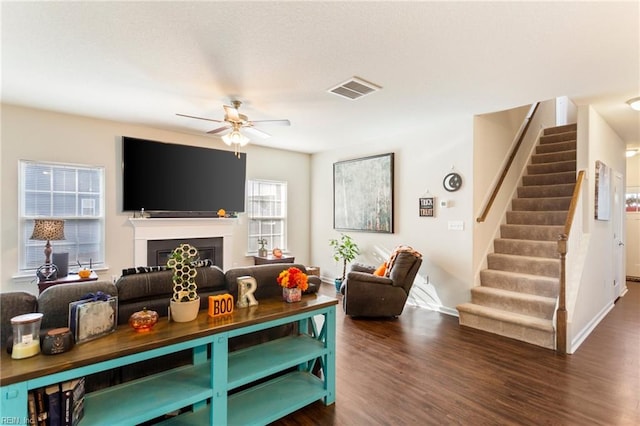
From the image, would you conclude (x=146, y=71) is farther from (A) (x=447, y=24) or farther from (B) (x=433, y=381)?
(B) (x=433, y=381)

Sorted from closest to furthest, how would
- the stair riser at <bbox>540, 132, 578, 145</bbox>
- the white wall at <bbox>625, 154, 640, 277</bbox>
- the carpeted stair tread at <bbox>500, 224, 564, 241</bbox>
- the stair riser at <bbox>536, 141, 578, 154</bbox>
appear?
the carpeted stair tread at <bbox>500, 224, 564, 241</bbox> < the stair riser at <bbox>536, 141, 578, 154</bbox> < the stair riser at <bbox>540, 132, 578, 145</bbox> < the white wall at <bbox>625, 154, 640, 277</bbox>

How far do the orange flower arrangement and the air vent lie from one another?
196 centimetres

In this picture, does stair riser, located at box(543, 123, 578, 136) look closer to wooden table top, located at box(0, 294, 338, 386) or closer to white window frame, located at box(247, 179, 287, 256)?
white window frame, located at box(247, 179, 287, 256)

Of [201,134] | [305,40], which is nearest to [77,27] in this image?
[305,40]

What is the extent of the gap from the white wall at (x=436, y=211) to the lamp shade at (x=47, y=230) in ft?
14.8

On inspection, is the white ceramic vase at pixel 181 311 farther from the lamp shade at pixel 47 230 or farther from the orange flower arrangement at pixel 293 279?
the lamp shade at pixel 47 230

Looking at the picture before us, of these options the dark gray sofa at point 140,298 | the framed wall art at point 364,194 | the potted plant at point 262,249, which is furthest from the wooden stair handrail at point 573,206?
the potted plant at point 262,249

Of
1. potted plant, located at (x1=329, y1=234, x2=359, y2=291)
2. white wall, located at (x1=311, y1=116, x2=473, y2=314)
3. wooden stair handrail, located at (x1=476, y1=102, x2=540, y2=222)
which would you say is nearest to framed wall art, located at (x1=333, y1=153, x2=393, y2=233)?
white wall, located at (x1=311, y1=116, x2=473, y2=314)

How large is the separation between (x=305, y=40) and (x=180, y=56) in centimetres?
110

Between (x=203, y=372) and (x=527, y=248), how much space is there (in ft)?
14.5

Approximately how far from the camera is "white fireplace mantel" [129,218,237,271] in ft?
15.8

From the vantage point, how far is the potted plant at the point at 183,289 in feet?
6.15

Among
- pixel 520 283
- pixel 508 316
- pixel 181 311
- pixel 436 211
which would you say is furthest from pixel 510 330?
pixel 181 311

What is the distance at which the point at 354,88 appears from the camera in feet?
10.8
